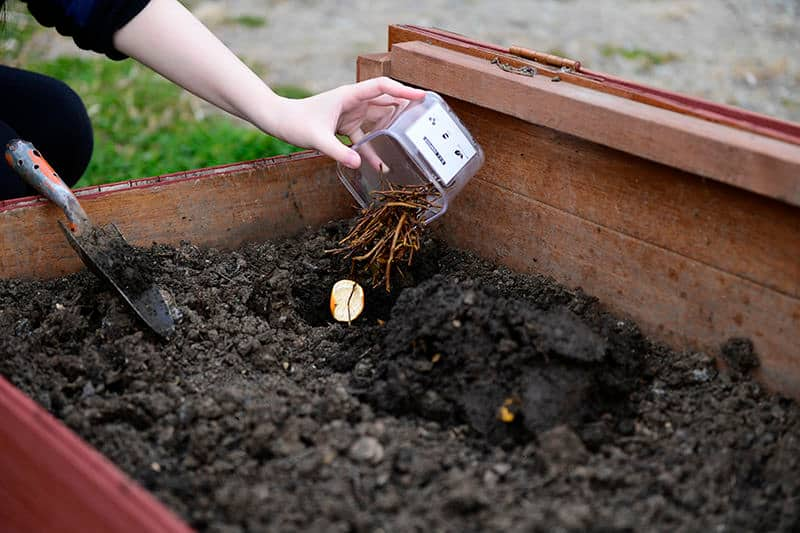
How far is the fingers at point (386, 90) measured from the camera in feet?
7.06

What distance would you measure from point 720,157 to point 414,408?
2.54 feet

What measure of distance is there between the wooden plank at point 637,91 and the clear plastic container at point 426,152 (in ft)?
0.88

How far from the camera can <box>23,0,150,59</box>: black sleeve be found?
Result: 2125mm

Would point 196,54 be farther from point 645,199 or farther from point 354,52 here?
point 354,52

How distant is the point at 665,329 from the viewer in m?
1.99

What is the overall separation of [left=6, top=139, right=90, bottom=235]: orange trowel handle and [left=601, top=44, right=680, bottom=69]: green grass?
4499 mm

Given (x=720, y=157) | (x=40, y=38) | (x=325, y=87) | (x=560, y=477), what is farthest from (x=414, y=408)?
(x=40, y=38)

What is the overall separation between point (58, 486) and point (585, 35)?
5.76 m

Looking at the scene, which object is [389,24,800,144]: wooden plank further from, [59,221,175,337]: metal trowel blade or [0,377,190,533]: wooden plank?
[0,377,190,533]: wooden plank

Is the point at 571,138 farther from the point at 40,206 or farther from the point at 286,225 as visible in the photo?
the point at 40,206

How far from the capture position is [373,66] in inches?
98.0

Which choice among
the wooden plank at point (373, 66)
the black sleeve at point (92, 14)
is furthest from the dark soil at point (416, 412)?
the wooden plank at point (373, 66)

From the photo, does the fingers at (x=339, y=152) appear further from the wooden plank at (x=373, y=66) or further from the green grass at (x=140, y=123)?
the green grass at (x=140, y=123)

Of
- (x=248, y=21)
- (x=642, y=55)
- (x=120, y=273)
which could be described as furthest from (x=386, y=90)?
(x=248, y=21)
